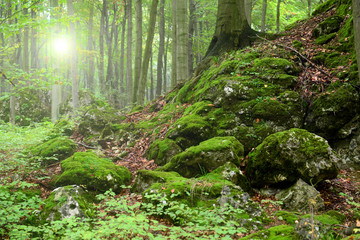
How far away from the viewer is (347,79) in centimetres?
550

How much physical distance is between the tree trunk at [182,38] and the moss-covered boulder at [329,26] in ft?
17.2

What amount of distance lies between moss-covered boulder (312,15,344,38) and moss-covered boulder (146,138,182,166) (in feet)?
19.2

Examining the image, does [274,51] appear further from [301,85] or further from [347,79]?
[347,79]

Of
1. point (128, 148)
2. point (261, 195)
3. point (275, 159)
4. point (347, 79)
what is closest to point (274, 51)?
point (347, 79)

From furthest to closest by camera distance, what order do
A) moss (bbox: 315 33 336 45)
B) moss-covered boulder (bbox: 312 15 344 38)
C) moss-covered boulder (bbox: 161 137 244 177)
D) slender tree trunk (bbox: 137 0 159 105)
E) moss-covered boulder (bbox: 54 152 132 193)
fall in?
slender tree trunk (bbox: 137 0 159 105) < moss-covered boulder (bbox: 312 15 344 38) < moss (bbox: 315 33 336 45) < moss-covered boulder (bbox: 54 152 132 193) < moss-covered boulder (bbox: 161 137 244 177)

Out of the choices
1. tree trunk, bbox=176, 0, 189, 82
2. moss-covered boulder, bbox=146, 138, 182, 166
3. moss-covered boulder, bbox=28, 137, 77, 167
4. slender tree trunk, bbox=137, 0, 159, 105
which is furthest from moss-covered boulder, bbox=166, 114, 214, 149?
slender tree trunk, bbox=137, 0, 159, 105

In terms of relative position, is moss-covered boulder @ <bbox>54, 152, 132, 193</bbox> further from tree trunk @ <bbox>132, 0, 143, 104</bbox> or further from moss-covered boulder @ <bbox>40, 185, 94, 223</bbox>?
tree trunk @ <bbox>132, 0, 143, 104</bbox>

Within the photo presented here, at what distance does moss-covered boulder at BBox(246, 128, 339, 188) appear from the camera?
4.18 meters

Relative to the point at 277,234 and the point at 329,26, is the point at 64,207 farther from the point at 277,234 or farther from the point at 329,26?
the point at 329,26

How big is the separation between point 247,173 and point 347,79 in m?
3.35

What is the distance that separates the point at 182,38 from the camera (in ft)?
34.9

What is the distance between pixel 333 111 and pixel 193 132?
131 inches

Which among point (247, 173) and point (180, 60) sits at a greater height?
point (180, 60)

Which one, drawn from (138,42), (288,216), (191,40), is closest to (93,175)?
(288,216)
